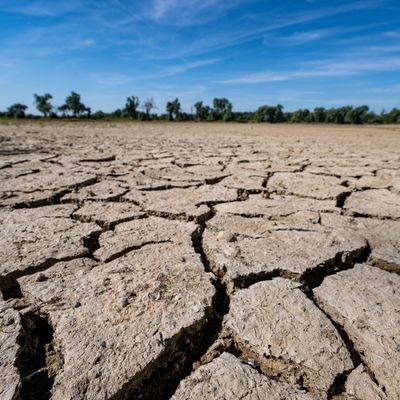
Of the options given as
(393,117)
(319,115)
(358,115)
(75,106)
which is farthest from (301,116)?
(75,106)

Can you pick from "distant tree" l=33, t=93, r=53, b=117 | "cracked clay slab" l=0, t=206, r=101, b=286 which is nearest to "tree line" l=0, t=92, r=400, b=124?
"distant tree" l=33, t=93, r=53, b=117

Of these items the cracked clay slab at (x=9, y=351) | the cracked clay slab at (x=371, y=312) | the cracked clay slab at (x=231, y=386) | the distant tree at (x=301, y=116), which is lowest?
the distant tree at (x=301, y=116)

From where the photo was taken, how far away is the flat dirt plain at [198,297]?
66 centimetres

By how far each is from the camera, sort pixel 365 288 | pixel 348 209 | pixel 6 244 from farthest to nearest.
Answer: pixel 348 209 < pixel 6 244 < pixel 365 288

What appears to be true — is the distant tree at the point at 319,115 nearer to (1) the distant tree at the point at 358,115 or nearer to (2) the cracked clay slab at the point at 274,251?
(1) the distant tree at the point at 358,115

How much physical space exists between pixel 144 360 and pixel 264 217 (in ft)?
3.70

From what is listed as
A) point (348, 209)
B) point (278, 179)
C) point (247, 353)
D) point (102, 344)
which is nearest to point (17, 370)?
point (102, 344)

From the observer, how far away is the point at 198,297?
92cm

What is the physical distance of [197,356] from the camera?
74 centimetres

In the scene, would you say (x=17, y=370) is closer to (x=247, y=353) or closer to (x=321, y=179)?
(x=247, y=353)

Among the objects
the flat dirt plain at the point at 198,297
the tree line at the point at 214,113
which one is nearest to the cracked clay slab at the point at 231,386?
the flat dirt plain at the point at 198,297

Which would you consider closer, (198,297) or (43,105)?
(198,297)

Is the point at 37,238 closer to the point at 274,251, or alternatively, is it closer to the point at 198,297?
the point at 198,297

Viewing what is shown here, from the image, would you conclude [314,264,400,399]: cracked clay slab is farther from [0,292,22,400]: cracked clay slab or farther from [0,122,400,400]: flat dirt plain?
[0,292,22,400]: cracked clay slab
